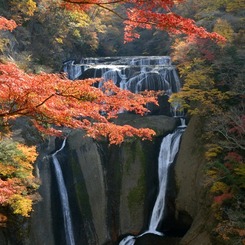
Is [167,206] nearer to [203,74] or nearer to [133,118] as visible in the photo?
[133,118]

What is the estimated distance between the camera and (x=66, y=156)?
14531 millimetres

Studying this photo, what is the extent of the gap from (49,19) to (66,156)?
11.2m

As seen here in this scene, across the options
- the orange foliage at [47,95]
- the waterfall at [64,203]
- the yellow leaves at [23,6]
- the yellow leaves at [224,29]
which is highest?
the yellow leaves at [23,6]

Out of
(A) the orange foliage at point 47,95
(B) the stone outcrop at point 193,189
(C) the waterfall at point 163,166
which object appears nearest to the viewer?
(A) the orange foliage at point 47,95

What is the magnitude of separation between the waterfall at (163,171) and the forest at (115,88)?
108 centimetres

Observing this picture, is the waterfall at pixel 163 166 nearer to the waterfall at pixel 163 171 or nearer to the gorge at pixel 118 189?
the waterfall at pixel 163 171

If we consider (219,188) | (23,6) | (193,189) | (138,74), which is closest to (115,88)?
(219,188)

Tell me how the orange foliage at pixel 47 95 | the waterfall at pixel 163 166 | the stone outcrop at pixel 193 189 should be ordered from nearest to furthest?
1. the orange foliage at pixel 47 95
2. the stone outcrop at pixel 193 189
3. the waterfall at pixel 163 166

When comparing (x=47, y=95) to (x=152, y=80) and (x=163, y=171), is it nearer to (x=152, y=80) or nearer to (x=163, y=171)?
(x=163, y=171)

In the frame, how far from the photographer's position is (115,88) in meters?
6.27

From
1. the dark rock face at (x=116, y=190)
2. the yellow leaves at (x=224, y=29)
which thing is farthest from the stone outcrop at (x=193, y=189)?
the yellow leaves at (x=224, y=29)

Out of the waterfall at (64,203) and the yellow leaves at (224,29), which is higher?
the yellow leaves at (224,29)

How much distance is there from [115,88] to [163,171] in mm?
8658

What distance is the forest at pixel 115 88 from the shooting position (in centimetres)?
480
